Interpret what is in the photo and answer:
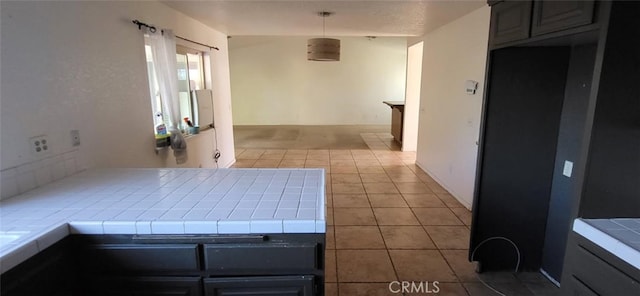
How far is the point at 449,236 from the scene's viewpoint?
2953mm

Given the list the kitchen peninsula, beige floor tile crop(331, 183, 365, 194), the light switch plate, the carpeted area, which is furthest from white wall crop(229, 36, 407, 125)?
the kitchen peninsula

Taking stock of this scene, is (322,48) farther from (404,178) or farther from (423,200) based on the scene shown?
(423,200)

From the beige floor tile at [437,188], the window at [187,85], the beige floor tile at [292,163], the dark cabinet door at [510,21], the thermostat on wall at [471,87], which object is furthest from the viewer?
the beige floor tile at [292,163]

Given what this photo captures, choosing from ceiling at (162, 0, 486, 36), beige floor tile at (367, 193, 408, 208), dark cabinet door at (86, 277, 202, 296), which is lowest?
beige floor tile at (367, 193, 408, 208)

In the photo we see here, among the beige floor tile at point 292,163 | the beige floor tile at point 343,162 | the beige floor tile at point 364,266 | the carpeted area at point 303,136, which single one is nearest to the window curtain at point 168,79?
the beige floor tile at point 364,266

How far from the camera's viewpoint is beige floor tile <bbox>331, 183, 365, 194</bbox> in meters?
4.18

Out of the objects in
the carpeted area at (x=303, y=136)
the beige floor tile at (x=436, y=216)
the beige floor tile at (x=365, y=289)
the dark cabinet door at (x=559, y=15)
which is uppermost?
the dark cabinet door at (x=559, y=15)

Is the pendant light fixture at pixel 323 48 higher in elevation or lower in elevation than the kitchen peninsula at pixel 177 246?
higher

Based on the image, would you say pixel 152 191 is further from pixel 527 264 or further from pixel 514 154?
pixel 527 264

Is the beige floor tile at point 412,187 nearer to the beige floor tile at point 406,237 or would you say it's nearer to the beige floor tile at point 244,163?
the beige floor tile at point 406,237

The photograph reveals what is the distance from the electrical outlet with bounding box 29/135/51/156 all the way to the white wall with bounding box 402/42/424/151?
5.35m

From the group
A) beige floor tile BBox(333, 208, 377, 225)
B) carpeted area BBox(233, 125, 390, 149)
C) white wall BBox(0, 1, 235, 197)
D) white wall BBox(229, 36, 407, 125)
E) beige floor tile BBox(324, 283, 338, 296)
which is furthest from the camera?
white wall BBox(229, 36, 407, 125)

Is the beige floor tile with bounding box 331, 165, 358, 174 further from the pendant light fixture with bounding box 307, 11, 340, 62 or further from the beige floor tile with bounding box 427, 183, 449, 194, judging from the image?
the pendant light fixture with bounding box 307, 11, 340, 62

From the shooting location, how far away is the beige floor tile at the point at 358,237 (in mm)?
2762
